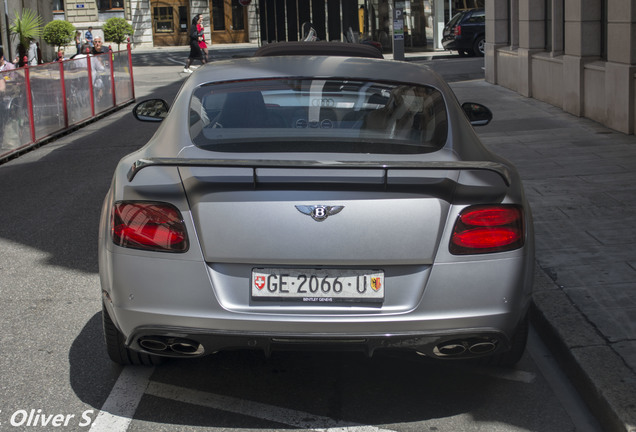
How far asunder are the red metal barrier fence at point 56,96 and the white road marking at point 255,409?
989cm

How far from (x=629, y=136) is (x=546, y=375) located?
845 cm

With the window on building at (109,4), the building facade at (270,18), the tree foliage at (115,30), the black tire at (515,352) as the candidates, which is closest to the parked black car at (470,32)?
the building facade at (270,18)

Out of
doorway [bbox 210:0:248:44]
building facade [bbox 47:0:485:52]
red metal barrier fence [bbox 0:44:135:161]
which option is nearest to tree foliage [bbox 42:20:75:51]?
building facade [bbox 47:0:485:52]

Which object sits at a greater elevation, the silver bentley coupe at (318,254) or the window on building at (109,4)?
the window on building at (109,4)

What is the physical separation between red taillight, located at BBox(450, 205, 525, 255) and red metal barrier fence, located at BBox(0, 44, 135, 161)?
10872 millimetres

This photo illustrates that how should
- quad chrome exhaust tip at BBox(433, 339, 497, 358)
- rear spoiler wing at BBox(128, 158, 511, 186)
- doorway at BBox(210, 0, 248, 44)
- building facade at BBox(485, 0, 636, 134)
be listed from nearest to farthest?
rear spoiler wing at BBox(128, 158, 511, 186) < quad chrome exhaust tip at BBox(433, 339, 497, 358) < building facade at BBox(485, 0, 636, 134) < doorway at BBox(210, 0, 248, 44)

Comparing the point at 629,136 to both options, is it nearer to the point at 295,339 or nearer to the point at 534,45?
the point at 534,45

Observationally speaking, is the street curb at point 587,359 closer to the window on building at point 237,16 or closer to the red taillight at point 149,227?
the red taillight at point 149,227

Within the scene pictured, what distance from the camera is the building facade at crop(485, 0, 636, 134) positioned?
1259 centimetres

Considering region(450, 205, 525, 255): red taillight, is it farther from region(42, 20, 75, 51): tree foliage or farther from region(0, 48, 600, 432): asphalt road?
region(42, 20, 75, 51): tree foliage

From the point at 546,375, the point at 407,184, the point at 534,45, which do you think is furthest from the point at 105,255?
the point at 534,45

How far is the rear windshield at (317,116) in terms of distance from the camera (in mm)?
4316

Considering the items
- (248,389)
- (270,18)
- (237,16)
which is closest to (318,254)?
(248,389)

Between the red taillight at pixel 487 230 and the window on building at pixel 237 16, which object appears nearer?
the red taillight at pixel 487 230
